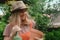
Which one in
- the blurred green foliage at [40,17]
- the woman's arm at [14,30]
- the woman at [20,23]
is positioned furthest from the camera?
the blurred green foliage at [40,17]

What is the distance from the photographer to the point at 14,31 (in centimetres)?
394

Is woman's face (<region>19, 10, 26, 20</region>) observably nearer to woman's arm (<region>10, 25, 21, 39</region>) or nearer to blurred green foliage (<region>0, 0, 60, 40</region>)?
woman's arm (<region>10, 25, 21, 39</region>)

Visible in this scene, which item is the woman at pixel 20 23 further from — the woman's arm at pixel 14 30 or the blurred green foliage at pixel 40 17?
the blurred green foliage at pixel 40 17

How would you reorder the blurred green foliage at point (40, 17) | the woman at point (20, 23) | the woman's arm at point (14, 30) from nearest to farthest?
the woman's arm at point (14, 30) → the woman at point (20, 23) → the blurred green foliage at point (40, 17)

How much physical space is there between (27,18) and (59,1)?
12.0 ft

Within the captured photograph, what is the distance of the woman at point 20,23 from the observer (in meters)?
4.06

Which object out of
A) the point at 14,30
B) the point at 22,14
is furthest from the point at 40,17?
the point at 14,30

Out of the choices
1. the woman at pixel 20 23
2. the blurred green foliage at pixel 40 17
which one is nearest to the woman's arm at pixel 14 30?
the woman at pixel 20 23

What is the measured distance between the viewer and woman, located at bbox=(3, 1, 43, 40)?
406 cm

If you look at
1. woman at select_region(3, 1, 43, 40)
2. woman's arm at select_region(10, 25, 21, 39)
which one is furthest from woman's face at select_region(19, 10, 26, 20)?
woman's arm at select_region(10, 25, 21, 39)

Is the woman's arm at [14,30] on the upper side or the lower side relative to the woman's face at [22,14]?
lower

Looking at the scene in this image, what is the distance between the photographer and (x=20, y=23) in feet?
13.5

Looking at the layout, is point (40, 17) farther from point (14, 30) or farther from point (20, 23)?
point (14, 30)

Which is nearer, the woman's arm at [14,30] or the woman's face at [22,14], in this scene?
the woman's arm at [14,30]
